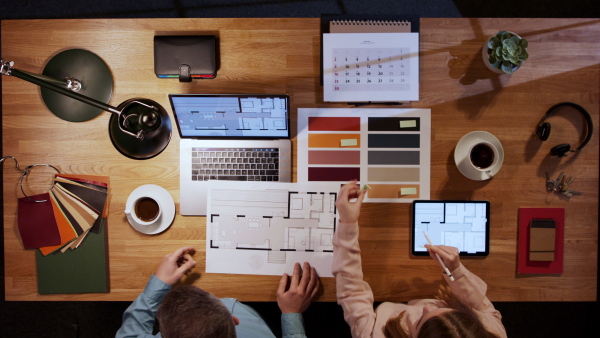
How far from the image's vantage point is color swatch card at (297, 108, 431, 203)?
136cm

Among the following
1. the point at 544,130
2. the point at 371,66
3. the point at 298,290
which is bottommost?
the point at 298,290

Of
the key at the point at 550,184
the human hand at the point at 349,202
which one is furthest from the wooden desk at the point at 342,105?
the human hand at the point at 349,202

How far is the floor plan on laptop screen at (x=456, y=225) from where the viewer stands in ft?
4.42

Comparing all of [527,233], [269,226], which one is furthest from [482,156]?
[269,226]

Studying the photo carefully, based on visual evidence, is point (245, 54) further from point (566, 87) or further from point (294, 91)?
point (566, 87)

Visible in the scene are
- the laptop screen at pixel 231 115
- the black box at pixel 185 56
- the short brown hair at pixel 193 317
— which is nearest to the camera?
the short brown hair at pixel 193 317

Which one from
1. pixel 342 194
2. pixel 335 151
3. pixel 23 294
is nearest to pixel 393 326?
pixel 342 194

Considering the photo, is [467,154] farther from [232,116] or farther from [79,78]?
[79,78]

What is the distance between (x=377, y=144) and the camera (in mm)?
1360

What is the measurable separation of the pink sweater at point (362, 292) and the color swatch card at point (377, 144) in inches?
9.2

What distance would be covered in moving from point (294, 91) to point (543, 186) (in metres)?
1.01

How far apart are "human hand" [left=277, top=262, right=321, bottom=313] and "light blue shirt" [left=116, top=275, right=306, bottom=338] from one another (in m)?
0.03

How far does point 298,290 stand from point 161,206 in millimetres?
594

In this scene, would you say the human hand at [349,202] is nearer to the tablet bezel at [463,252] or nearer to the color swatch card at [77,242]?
the tablet bezel at [463,252]
